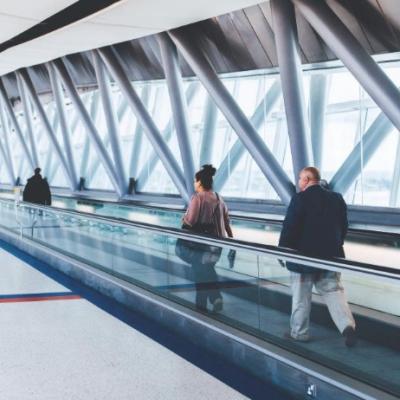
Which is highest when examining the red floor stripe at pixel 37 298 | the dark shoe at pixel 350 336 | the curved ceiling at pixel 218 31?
the curved ceiling at pixel 218 31

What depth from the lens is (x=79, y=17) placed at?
592 inches

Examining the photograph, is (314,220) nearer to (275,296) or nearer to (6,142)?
(275,296)

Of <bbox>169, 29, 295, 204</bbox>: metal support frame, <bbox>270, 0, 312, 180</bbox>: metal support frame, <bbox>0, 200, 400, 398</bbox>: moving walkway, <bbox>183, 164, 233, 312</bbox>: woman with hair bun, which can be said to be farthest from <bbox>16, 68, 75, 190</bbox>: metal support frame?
<bbox>183, 164, 233, 312</bbox>: woman with hair bun

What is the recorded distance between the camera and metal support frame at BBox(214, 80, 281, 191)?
20.6 metres

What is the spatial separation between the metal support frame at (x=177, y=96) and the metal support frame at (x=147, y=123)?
0.65m

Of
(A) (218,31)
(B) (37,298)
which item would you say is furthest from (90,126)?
(B) (37,298)

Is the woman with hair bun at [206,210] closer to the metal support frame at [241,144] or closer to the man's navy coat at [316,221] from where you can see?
the man's navy coat at [316,221]

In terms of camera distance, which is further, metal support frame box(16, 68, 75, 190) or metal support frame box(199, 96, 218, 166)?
metal support frame box(16, 68, 75, 190)

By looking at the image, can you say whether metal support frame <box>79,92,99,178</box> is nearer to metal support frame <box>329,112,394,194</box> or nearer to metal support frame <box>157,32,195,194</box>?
metal support frame <box>157,32,195,194</box>

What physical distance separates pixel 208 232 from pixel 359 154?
30.6ft

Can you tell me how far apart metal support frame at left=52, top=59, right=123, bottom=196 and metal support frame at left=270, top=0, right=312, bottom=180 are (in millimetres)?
12188

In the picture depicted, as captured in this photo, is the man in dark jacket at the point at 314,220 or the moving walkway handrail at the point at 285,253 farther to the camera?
the man in dark jacket at the point at 314,220

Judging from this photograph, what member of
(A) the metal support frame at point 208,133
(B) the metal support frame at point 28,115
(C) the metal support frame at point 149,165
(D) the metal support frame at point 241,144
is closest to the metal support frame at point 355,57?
(D) the metal support frame at point 241,144

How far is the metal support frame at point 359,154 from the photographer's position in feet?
53.4
